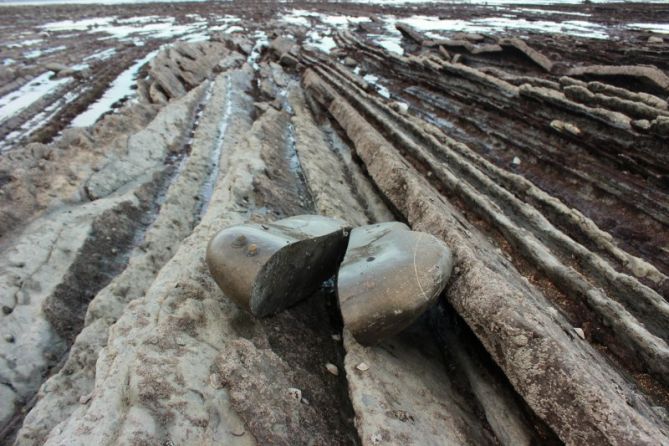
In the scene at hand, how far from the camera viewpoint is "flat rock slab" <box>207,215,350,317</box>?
350cm

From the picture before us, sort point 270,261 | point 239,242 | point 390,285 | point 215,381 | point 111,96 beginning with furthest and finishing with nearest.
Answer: point 111,96 → point 239,242 → point 270,261 → point 390,285 → point 215,381

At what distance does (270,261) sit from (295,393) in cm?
108

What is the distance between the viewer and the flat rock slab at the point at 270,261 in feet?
11.5

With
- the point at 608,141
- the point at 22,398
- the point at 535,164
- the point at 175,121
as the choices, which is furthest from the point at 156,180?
the point at 608,141

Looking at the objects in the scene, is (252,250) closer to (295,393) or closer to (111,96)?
(295,393)

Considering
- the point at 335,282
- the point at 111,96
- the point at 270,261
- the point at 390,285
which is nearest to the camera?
the point at 390,285

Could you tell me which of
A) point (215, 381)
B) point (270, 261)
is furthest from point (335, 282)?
point (215, 381)

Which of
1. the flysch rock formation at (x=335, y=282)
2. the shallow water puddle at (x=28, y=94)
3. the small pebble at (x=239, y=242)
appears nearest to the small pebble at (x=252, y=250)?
the small pebble at (x=239, y=242)

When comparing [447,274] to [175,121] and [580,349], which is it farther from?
[175,121]

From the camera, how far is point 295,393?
3.16m

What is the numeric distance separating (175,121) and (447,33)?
1678 cm

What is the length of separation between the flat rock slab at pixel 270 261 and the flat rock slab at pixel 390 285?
0.45 metres

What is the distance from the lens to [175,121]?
34.8 ft

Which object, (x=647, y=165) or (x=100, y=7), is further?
(x=100, y=7)
